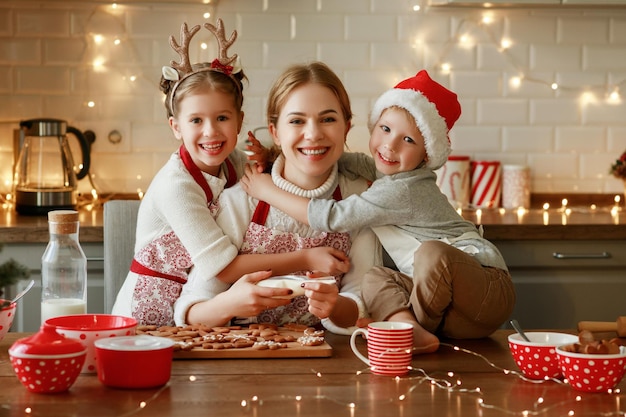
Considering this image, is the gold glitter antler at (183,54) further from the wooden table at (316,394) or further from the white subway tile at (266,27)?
the white subway tile at (266,27)

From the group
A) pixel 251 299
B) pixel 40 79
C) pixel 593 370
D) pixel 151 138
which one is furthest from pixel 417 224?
pixel 40 79

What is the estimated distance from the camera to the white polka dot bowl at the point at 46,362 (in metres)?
1.49

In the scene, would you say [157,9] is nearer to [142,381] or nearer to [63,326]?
[63,326]

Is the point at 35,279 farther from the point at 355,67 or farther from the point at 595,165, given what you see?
the point at 595,165

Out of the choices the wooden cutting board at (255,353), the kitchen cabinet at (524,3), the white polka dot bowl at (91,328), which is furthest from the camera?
the kitchen cabinet at (524,3)

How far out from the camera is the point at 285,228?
7.64 feet

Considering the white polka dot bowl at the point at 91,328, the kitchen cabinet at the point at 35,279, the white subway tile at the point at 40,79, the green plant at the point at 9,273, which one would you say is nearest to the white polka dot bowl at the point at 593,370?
the white polka dot bowl at the point at 91,328

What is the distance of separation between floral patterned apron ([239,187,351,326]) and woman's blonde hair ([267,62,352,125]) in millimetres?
255

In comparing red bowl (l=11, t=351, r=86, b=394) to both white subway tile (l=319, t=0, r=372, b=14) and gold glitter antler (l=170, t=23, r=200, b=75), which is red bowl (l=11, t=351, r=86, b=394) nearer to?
gold glitter antler (l=170, t=23, r=200, b=75)

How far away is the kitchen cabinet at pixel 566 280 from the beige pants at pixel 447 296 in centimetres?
101

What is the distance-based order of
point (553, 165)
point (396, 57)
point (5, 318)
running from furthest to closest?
Result: point (553, 165) → point (396, 57) → point (5, 318)

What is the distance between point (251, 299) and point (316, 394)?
57cm

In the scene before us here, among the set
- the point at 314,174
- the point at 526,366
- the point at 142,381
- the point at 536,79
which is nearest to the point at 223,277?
the point at 314,174

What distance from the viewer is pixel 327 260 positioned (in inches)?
87.7
